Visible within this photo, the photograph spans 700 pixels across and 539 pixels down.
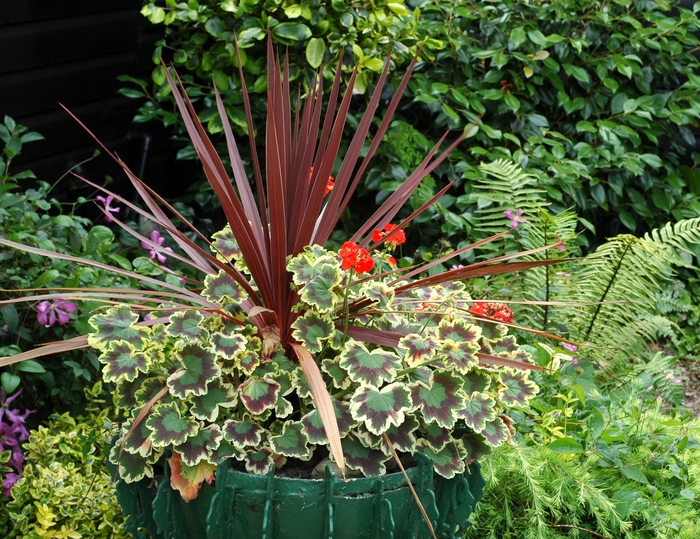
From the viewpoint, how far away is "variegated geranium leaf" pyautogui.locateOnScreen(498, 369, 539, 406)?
169 cm

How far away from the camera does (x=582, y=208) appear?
12.8 feet

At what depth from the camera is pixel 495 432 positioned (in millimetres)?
1606

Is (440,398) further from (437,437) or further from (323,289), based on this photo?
(323,289)

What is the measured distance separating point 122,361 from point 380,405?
0.50 metres

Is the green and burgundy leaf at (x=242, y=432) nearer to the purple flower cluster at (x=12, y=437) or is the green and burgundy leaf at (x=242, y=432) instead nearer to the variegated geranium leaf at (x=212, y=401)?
the variegated geranium leaf at (x=212, y=401)

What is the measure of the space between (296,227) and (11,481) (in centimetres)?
111

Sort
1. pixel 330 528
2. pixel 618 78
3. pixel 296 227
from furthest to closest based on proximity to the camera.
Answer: pixel 618 78 < pixel 296 227 < pixel 330 528

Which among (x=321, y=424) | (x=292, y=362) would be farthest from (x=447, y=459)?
(x=292, y=362)

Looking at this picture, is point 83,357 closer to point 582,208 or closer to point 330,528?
point 330,528

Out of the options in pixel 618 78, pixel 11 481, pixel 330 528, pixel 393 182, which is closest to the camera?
pixel 330 528

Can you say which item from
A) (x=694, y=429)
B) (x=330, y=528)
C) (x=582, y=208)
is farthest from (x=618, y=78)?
(x=330, y=528)

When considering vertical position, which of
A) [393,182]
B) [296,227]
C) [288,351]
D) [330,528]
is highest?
[393,182]

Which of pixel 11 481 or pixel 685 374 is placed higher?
pixel 685 374

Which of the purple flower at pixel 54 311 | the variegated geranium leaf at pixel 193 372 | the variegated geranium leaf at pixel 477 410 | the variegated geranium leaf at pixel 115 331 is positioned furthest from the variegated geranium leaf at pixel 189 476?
the purple flower at pixel 54 311
